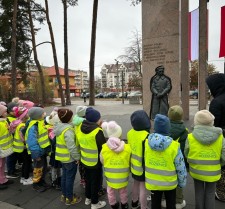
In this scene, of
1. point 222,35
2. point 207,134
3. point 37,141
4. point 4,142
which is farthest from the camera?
point 222,35

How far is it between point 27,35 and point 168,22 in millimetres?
18891

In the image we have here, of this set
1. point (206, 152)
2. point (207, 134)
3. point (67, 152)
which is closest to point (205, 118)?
point (207, 134)

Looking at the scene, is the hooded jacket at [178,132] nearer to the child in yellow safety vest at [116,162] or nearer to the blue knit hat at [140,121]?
the blue knit hat at [140,121]

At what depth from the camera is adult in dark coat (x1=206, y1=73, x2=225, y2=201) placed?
3.34 metres

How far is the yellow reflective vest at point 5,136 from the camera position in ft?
14.5

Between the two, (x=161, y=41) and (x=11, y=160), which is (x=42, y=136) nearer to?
(x=11, y=160)

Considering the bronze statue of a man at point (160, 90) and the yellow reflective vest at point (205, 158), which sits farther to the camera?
the bronze statue of a man at point (160, 90)

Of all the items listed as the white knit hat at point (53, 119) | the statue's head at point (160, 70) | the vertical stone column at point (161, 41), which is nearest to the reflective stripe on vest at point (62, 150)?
the white knit hat at point (53, 119)

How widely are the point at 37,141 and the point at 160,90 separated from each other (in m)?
4.46

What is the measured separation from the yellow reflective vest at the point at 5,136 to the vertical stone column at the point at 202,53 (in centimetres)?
879

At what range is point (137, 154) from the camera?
9.93 feet

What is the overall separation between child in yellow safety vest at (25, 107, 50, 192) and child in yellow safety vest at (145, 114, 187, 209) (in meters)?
2.14

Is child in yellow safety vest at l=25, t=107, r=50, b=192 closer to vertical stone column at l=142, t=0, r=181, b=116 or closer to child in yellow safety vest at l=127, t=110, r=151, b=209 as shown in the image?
child in yellow safety vest at l=127, t=110, r=151, b=209

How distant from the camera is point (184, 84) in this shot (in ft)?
35.0
